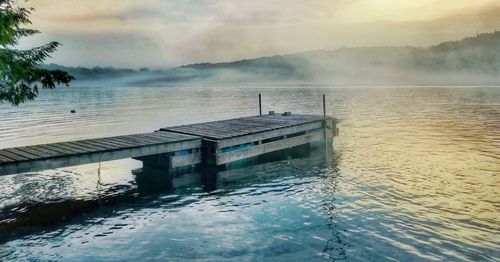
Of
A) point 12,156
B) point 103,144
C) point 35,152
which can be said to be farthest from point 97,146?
point 12,156

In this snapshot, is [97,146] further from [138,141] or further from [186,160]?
[186,160]

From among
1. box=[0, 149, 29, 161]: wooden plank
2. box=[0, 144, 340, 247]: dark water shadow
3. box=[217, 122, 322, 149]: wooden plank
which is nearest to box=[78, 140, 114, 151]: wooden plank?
box=[0, 144, 340, 247]: dark water shadow

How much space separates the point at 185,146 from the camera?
19688mm

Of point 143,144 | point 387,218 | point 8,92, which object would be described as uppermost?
point 8,92

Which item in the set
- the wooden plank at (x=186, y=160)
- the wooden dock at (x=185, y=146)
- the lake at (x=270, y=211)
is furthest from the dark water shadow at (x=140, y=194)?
the wooden dock at (x=185, y=146)

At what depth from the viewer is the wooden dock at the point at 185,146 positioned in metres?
15.2

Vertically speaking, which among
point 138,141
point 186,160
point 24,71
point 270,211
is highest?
point 24,71

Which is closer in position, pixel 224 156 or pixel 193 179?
pixel 193 179

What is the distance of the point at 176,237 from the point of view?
11.7m

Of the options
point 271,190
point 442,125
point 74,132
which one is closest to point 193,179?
point 271,190

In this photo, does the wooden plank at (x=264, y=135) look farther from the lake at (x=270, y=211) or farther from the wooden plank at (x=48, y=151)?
the wooden plank at (x=48, y=151)

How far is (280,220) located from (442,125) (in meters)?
31.5

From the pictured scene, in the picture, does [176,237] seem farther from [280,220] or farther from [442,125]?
[442,125]

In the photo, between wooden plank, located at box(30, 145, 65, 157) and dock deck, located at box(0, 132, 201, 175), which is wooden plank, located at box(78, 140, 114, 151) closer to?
dock deck, located at box(0, 132, 201, 175)
